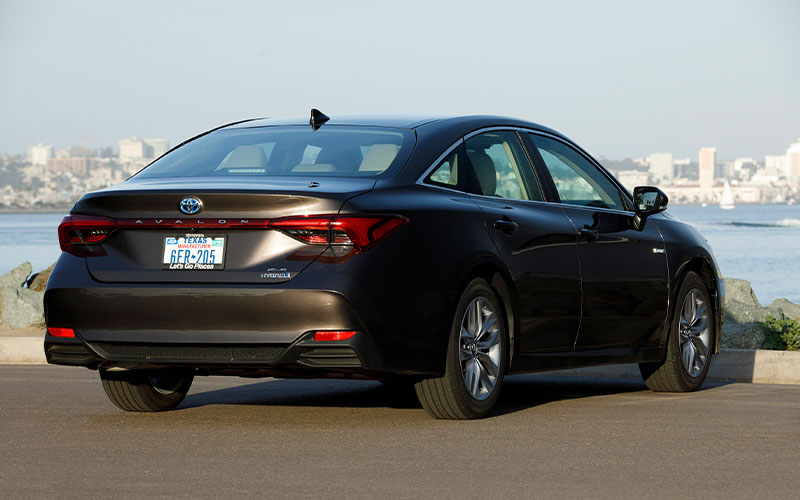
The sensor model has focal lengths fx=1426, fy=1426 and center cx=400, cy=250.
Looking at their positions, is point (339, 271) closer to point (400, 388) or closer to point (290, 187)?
point (290, 187)

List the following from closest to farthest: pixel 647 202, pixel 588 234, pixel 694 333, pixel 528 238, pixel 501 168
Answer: pixel 528 238 < pixel 501 168 < pixel 588 234 < pixel 647 202 < pixel 694 333

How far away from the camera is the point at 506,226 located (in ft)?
26.4

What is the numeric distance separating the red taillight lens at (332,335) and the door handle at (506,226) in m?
1.34

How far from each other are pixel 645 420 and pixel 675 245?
2058 millimetres

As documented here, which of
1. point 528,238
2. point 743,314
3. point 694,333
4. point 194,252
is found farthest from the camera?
point 743,314

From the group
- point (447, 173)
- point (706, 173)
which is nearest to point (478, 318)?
point (447, 173)

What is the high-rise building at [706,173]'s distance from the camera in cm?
18962

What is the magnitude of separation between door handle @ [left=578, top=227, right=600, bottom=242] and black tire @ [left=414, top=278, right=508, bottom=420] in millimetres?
1021

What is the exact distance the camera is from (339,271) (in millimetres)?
6977

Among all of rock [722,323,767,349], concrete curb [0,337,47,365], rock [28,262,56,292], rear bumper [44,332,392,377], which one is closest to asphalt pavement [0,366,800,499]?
rear bumper [44,332,392,377]

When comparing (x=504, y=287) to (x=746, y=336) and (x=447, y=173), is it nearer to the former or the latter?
(x=447, y=173)

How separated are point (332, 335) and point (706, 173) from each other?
191m

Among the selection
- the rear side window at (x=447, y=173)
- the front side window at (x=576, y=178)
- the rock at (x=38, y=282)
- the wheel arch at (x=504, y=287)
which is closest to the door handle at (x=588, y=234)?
the front side window at (x=576, y=178)

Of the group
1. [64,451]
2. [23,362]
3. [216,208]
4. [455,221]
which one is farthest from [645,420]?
[23,362]
